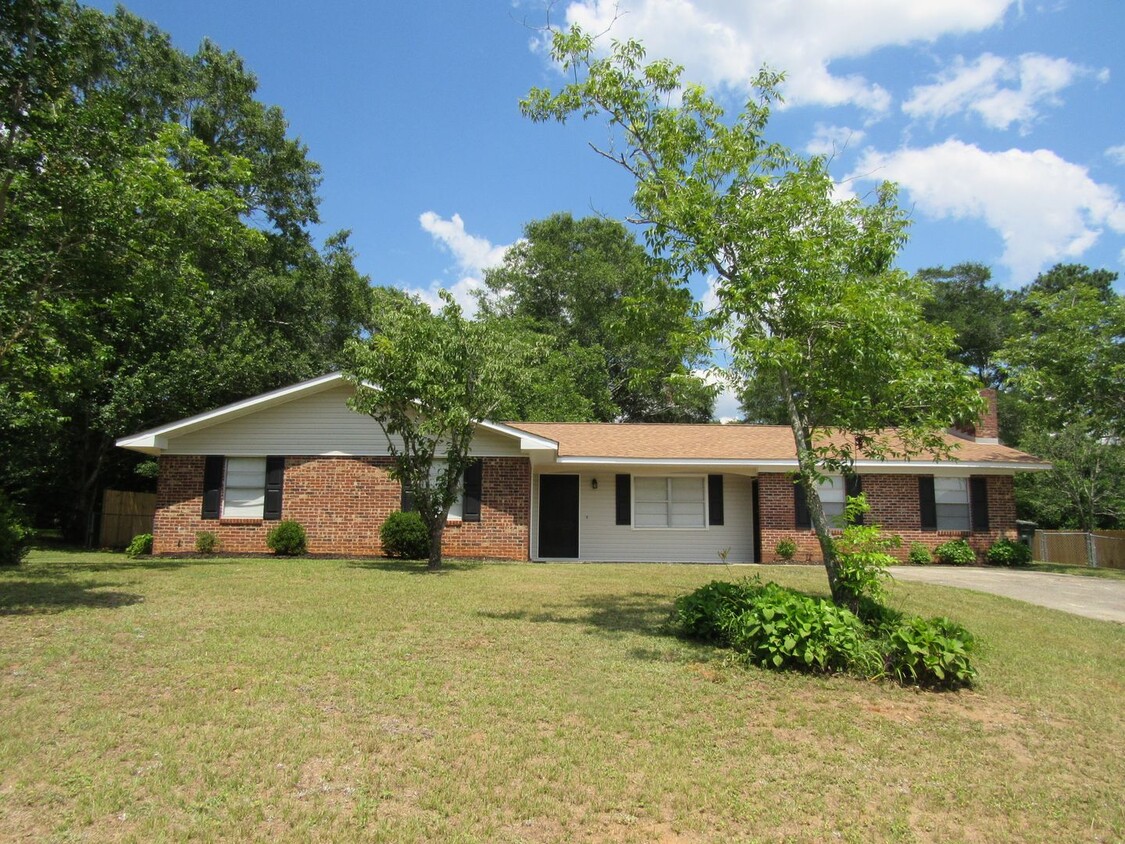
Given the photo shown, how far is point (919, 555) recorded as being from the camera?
17.2m

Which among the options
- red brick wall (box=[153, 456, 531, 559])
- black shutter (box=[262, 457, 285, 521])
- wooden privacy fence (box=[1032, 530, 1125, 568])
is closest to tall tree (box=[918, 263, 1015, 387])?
wooden privacy fence (box=[1032, 530, 1125, 568])

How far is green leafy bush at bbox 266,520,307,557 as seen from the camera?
16.1m

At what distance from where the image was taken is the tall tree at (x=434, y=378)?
12.8m

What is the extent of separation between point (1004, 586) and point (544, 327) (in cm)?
2583

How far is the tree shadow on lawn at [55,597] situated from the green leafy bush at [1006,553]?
17.4 meters

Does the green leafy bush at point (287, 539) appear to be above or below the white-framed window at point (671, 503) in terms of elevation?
below

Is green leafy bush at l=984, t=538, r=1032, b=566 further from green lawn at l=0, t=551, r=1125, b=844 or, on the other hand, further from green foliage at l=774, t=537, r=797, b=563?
green lawn at l=0, t=551, r=1125, b=844

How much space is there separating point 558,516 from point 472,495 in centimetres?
240

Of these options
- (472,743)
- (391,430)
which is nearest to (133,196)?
(391,430)

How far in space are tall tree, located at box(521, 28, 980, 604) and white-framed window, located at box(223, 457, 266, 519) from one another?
1191cm

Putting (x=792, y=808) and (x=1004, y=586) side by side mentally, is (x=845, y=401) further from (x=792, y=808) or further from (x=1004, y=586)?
(x=1004, y=586)

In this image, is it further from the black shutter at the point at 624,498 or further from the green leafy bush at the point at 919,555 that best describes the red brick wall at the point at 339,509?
the green leafy bush at the point at 919,555

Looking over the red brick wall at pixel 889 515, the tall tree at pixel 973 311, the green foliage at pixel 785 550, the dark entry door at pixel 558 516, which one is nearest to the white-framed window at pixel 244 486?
the dark entry door at pixel 558 516

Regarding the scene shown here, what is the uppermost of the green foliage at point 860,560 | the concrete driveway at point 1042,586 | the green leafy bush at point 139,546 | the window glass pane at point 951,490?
the window glass pane at point 951,490
